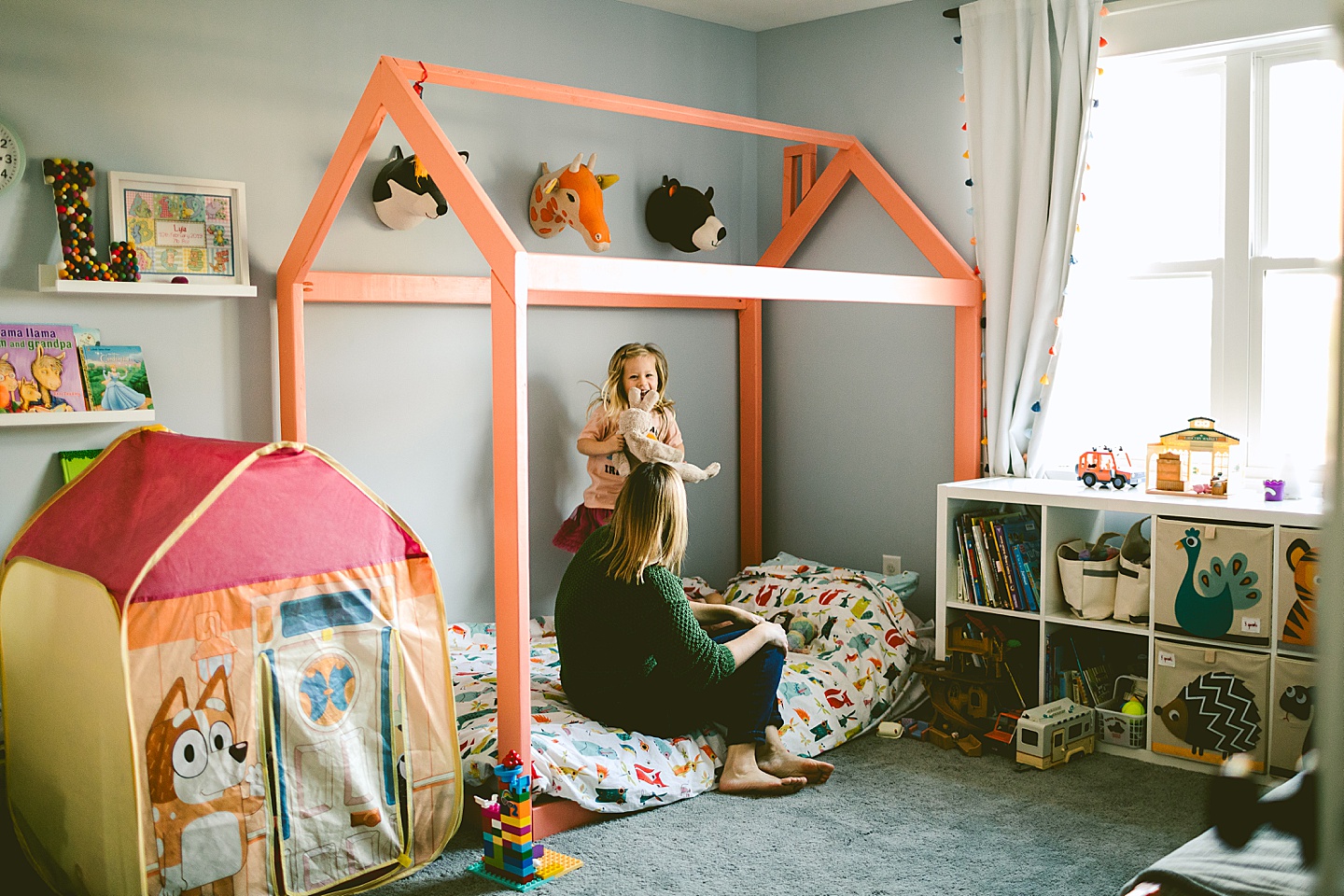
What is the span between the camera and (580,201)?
11.2 ft

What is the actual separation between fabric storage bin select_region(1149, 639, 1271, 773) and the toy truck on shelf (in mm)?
533

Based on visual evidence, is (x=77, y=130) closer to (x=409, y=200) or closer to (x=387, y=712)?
(x=409, y=200)

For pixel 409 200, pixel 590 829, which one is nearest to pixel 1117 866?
pixel 590 829

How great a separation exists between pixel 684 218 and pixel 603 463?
0.95 meters

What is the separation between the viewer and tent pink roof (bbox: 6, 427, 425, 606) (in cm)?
205

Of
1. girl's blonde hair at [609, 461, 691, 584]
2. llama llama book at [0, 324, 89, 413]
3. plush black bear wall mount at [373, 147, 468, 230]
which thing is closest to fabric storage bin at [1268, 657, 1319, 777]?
girl's blonde hair at [609, 461, 691, 584]

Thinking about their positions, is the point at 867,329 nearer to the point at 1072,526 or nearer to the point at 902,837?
the point at 1072,526

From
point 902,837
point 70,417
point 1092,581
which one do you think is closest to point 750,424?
point 1092,581

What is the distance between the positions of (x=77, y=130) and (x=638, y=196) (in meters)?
1.89

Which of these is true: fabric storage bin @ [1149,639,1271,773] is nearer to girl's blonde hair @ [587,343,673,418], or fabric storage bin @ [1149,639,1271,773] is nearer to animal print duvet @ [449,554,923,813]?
animal print duvet @ [449,554,923,813]

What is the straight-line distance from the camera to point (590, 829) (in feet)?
8.48

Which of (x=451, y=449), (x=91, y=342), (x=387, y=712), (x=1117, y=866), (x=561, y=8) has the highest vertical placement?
(x=561, y=8)

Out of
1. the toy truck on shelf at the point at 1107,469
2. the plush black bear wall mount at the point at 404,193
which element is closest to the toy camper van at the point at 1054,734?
the toy truck on shelf at the point at 1107,469

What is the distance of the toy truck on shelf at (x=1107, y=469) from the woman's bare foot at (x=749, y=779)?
1.29 m
